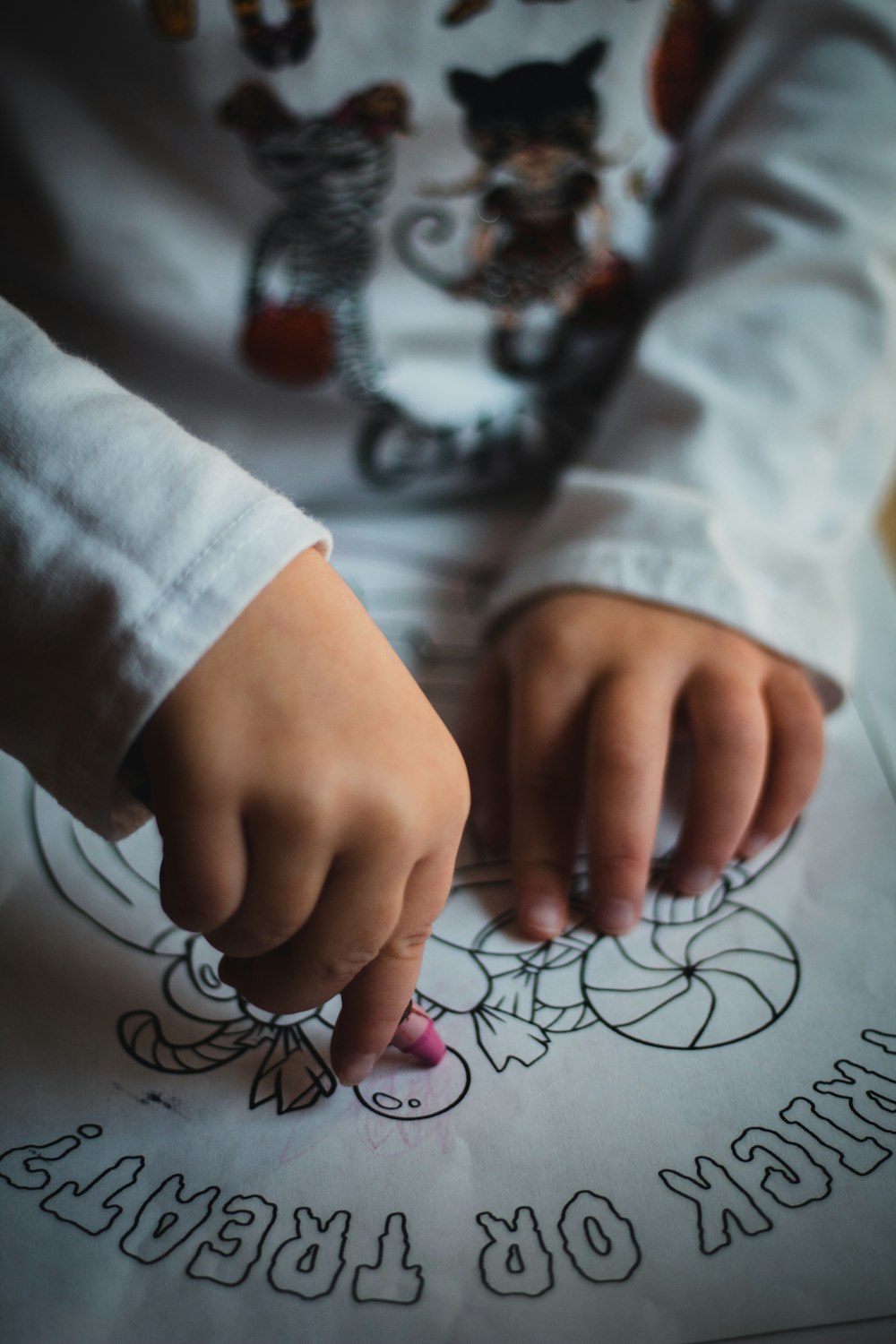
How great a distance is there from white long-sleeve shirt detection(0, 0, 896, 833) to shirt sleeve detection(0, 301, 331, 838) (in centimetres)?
16

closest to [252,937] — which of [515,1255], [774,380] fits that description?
[515,1255]

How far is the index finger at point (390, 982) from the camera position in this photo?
26cm

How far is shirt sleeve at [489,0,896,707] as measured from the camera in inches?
16.9

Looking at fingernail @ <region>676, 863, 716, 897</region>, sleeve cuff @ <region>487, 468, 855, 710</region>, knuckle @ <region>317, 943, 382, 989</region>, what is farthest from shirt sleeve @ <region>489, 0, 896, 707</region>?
knuckle @ <region>317, 943, 382, 989</region>

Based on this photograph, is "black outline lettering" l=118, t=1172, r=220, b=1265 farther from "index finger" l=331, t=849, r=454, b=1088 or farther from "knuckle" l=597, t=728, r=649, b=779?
"knuckle" l=597, t=728, r=649, b=779

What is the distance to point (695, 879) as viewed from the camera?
1.18 ft

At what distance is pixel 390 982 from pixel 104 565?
5.7 inches

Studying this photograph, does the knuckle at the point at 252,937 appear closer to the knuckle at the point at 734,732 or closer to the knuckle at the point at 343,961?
the knuckle at the point at 343,961

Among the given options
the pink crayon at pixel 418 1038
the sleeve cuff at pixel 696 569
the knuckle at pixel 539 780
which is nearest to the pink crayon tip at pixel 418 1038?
the pink crayon at pixel 418 1038

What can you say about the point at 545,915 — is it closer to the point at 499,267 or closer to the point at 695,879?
the point at 695,879

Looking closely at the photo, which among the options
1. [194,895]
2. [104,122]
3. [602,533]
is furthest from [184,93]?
[194,895]

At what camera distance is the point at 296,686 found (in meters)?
0.24

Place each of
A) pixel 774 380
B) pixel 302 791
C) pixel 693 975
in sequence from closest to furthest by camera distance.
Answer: pixel 302 791 → pixel 693 975 → pixel 774 380

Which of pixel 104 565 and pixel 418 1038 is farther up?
pixel 104 565
